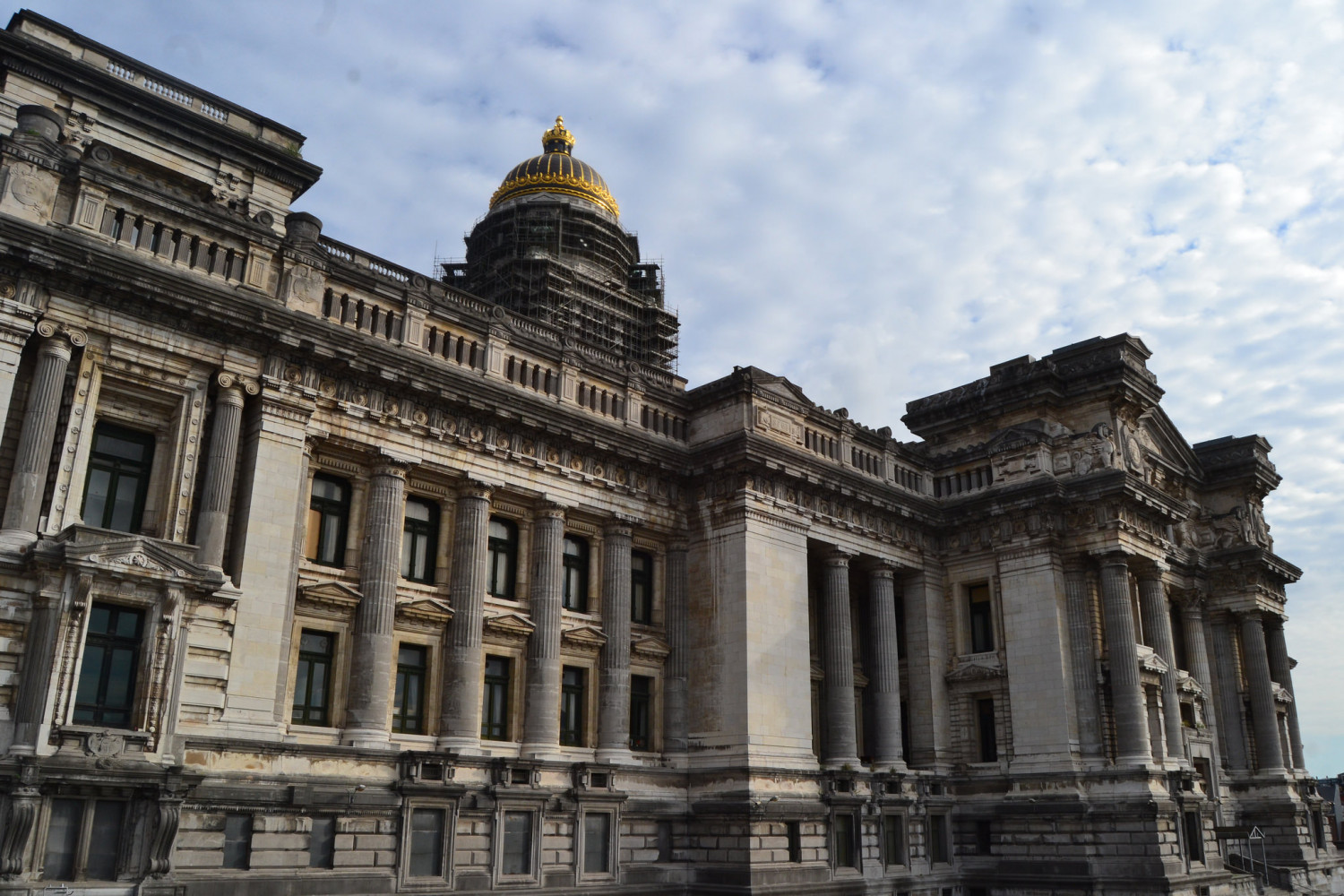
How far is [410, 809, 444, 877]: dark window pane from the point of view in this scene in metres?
27.2

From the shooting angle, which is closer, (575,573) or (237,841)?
(237,841)

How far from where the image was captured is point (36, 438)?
75.0 feet

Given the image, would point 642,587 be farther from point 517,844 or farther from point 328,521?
point 328,521

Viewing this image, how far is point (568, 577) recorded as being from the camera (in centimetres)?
3416

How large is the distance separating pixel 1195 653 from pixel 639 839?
3017cm

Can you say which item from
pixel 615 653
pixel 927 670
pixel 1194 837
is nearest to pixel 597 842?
pixel 615 653

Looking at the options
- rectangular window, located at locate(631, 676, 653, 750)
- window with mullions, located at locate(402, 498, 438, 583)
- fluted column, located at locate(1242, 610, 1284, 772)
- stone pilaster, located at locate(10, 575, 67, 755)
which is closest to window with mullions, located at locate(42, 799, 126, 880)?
stone pilaster, located at locate(10, 575, 67, 755)

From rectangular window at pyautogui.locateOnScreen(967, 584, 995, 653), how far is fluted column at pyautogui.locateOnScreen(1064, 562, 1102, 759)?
3.13m

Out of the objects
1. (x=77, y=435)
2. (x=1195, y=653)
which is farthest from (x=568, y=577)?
(x=1195, y=653)

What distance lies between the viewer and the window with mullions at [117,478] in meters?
24.5

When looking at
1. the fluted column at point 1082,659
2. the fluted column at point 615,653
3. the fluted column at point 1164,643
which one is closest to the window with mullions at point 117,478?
the fluted column at point 615,653

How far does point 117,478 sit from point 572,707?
14.6 m

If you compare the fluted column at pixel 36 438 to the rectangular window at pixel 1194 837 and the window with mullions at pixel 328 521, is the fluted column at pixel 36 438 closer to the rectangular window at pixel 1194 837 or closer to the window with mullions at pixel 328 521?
the window with mullions at pixel 328 521

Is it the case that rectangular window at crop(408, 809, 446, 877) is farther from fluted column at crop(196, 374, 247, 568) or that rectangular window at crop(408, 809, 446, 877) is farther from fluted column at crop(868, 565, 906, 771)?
fluted column at crop(868, 565, 906, 771)
